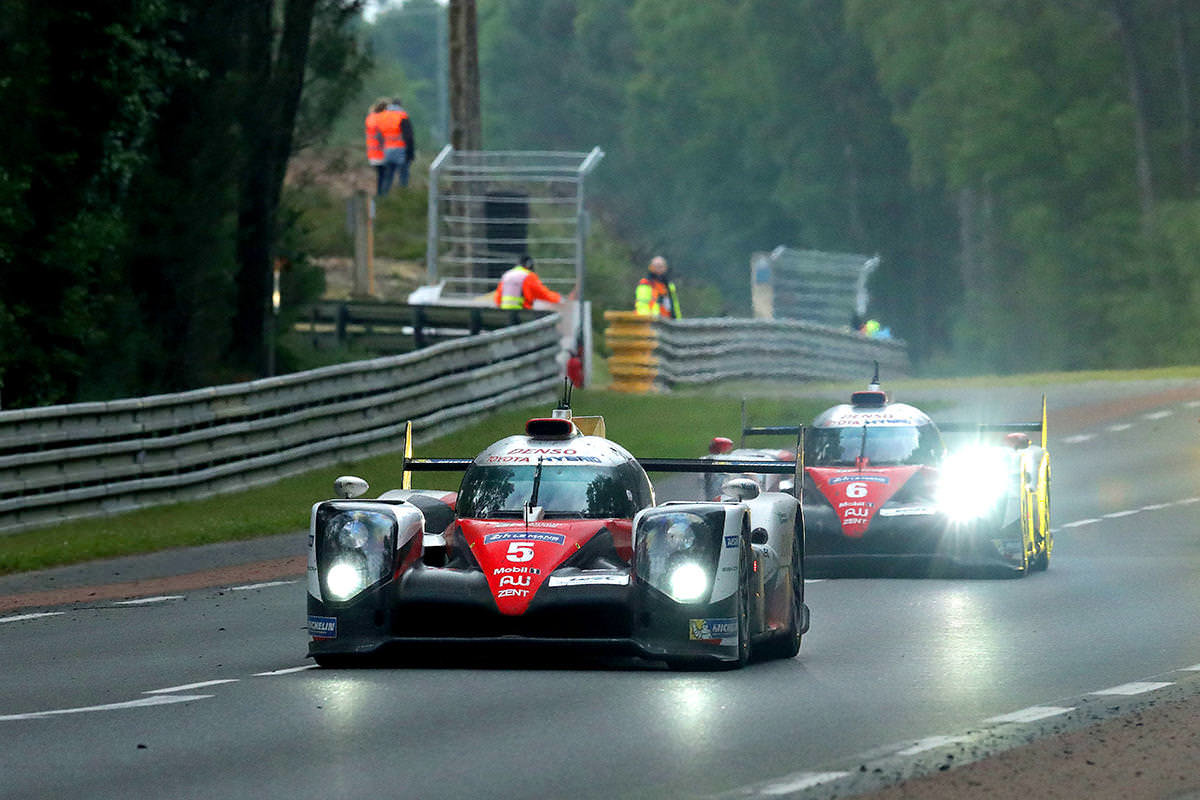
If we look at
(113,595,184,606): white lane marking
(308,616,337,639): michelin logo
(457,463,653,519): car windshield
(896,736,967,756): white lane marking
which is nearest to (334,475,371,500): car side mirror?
(457,463,653,519): car windshield

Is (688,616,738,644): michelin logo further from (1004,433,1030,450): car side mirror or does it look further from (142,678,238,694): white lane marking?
(1004,433,1030,450): car side mirror

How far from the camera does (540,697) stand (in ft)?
37.5

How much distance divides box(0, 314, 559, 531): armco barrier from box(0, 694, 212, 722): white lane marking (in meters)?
9.33

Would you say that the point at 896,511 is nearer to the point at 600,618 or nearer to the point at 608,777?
the point at 600,618

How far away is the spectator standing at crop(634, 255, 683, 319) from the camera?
3812 cm

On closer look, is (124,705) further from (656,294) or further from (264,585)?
(656,294)

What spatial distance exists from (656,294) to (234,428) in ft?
50.3

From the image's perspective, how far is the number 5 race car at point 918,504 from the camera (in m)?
18.3

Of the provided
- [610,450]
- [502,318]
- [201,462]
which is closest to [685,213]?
[502,318]

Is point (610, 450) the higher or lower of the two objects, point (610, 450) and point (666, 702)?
the higher

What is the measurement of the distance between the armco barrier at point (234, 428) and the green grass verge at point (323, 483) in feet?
0.60

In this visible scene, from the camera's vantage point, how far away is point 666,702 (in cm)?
1116

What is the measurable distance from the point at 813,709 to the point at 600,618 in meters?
1.52

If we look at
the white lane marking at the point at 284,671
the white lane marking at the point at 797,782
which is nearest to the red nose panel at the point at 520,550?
the white lane marking at the point at 284,671
